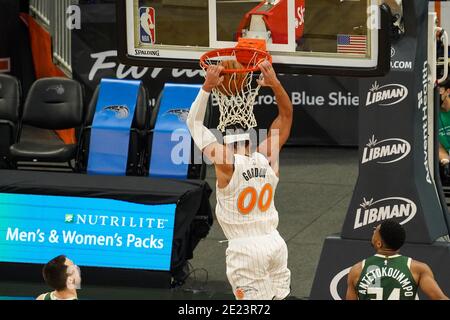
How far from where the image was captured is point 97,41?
14.6m

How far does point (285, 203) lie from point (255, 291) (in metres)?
5.20

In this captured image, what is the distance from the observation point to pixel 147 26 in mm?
8094

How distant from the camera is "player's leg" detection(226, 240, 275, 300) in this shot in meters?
7.23

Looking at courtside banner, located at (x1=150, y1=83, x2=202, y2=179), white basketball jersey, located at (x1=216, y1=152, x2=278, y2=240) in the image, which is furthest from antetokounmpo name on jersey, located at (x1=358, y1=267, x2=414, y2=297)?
courtside banner, located at (x1=150, y1=83, x2=202, y2=179)

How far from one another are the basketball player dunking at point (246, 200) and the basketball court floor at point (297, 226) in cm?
174

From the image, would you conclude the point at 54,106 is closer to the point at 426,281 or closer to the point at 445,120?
the point at 445,120

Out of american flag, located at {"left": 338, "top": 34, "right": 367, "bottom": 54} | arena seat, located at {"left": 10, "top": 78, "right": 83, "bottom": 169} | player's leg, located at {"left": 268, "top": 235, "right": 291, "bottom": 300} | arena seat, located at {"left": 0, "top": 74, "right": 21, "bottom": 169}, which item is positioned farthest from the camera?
arena seat, located at {"left": 10, "top": 78, "right": 83, "bottom": 169}

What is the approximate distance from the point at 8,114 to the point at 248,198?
5.62 m

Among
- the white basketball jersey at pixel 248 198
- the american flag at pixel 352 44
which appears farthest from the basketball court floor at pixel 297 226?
the american flag at pixel 352 44

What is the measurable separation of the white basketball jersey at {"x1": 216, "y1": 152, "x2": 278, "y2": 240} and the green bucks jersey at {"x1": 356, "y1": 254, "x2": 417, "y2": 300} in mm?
954

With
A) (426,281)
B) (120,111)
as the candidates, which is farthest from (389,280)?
(120,111)

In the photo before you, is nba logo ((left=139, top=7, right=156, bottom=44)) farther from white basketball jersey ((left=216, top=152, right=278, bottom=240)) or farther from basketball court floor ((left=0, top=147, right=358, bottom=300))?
basketball court floor ((left=0, top=147, right=358, bottom=300))
